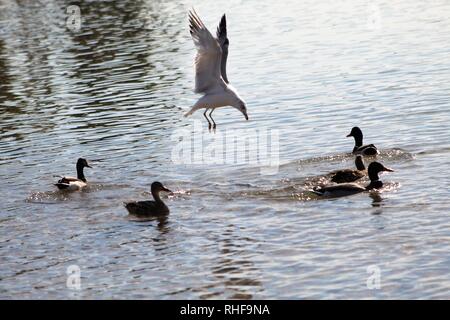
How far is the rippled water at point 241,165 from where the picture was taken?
505 inches

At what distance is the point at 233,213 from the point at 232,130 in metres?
6.59

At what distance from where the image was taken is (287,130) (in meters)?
21.0

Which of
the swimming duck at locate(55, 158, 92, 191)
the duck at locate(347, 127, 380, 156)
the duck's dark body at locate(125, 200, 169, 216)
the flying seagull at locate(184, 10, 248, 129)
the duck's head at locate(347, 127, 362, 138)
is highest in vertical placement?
the flying seagull at locate(184, 10, 248, 129)

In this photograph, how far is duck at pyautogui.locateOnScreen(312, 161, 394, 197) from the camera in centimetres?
1582

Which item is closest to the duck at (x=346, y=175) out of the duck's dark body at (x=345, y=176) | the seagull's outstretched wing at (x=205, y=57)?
the duck's dark body at (x=345, y=176)

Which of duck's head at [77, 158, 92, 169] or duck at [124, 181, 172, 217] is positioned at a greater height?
duck's head at [77, 158, 92, 169]

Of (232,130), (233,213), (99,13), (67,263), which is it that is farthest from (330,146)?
(99,13)

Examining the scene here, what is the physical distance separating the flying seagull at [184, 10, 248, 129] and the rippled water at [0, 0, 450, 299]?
1.40 meters

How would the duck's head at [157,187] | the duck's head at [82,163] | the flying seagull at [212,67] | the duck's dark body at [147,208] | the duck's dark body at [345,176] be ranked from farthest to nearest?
1. the duck's head at [82,163]
2. the flying seagull at [212,67]
3. the duck's dark body at [345,176]
4. the duck's head at [157,187]
5. the duck's dark body at [147,208]

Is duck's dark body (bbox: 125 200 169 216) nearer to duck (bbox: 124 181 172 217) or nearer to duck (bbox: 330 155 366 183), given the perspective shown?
duck (bbox: 124 181 172 217)

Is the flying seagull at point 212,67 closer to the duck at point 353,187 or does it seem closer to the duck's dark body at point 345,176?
the duck's dark body at point 345,176

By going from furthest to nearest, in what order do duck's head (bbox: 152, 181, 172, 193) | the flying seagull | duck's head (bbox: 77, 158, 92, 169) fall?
1. duck's head (bbox: 77, 158, 92, 169)
2. the flying seagull
3. duck's head (bbox: 152, 181, 172, 193)

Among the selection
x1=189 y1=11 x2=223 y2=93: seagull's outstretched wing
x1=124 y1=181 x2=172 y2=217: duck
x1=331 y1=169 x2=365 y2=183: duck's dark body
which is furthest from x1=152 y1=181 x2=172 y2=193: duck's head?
x1=189 y1=11 x2=223 y2=93: seagull's outstretched wing

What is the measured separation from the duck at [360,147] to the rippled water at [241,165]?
0.40m
